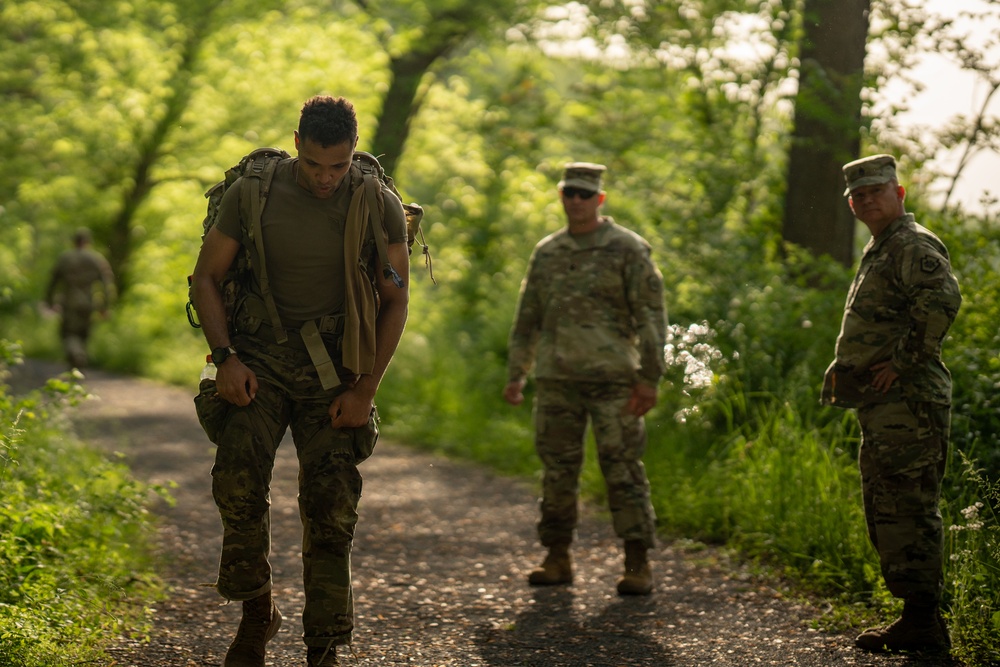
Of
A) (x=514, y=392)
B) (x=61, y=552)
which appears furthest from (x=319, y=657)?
(x=514, y=392)

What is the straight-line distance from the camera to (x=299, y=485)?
418cm

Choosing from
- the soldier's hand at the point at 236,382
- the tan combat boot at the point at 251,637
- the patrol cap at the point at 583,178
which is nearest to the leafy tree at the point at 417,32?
the patrol cap at the point at 583,178

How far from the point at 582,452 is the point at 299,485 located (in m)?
2.41

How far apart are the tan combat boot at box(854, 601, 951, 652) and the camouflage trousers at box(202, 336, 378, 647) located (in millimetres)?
2328

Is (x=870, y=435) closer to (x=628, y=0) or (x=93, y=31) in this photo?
(x=628, y=0)

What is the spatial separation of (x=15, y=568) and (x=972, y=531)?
168 inches

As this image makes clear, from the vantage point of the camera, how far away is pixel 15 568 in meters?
4.65

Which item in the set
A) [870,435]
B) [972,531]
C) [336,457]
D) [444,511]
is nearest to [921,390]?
[870,435]

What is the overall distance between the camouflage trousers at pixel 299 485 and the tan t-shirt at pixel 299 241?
178mm

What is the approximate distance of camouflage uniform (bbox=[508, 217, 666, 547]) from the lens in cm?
606

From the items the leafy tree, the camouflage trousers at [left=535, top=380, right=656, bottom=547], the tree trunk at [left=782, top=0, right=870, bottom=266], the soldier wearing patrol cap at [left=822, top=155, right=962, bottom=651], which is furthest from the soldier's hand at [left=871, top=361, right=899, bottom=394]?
the leafy tree

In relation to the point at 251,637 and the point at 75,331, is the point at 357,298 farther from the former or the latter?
the point at 75,331

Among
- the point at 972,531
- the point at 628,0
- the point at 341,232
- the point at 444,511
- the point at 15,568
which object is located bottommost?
the point at 444,511

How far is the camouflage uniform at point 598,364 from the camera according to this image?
606 cm
